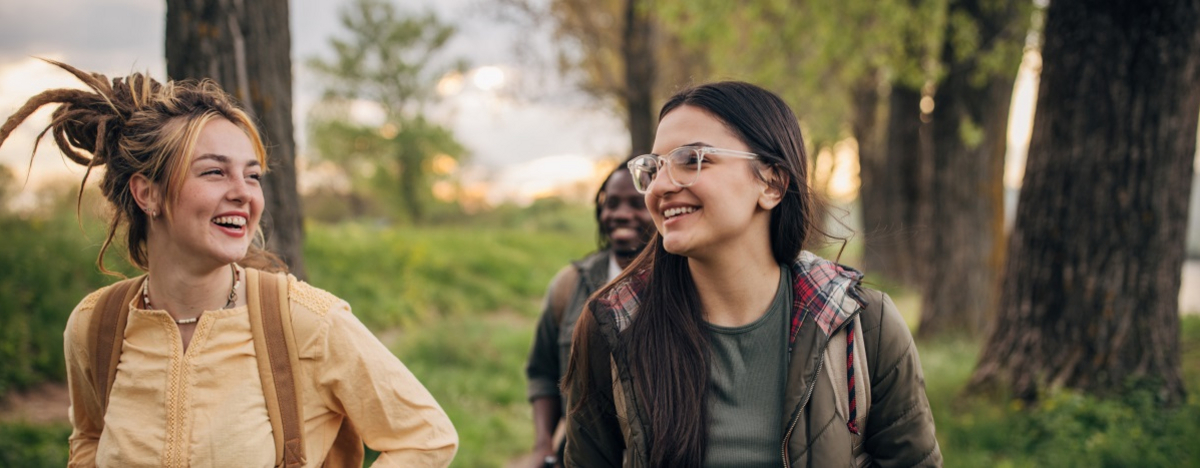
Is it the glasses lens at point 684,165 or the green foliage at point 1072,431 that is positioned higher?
the glasses lens at point 684,165

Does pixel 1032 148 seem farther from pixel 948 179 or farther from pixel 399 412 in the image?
pixel 399 412

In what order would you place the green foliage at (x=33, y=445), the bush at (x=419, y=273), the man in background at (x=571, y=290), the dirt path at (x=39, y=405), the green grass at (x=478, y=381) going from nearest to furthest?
the man in background at (x=571, y=290) < the green foliage at (x=33, y=445) < the dirt path at (x=39, y=405) < the green grass at (x=478, y=381) < the bush at (x=419, y=273)

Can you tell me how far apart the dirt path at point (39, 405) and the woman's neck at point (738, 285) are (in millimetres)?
5652

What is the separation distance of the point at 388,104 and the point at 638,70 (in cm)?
2009

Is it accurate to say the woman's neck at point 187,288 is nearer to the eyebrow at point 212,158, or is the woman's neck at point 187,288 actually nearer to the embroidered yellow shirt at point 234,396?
the embroidered yellow shirt at point 234,396

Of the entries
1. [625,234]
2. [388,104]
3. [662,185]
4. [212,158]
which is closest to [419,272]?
[625,234]

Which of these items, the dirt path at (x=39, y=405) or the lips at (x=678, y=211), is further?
the dirt path at (x=39, y=405)

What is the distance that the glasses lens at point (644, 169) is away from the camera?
2328 mm

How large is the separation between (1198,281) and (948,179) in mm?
12851

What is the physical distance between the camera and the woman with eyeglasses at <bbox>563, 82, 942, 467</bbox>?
86.4 inches

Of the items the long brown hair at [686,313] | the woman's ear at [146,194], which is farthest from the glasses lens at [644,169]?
the woman's ear at [146,194]

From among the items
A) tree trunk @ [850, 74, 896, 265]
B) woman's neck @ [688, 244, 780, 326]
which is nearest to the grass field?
woman's neck @ [688, 244, 780, 326]

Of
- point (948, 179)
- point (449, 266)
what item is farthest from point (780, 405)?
point (449, 266)

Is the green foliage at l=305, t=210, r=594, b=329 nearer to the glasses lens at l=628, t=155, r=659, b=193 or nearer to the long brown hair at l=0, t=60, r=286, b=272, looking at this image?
the long brown hair at l=0, t=60, r=286, b=272
